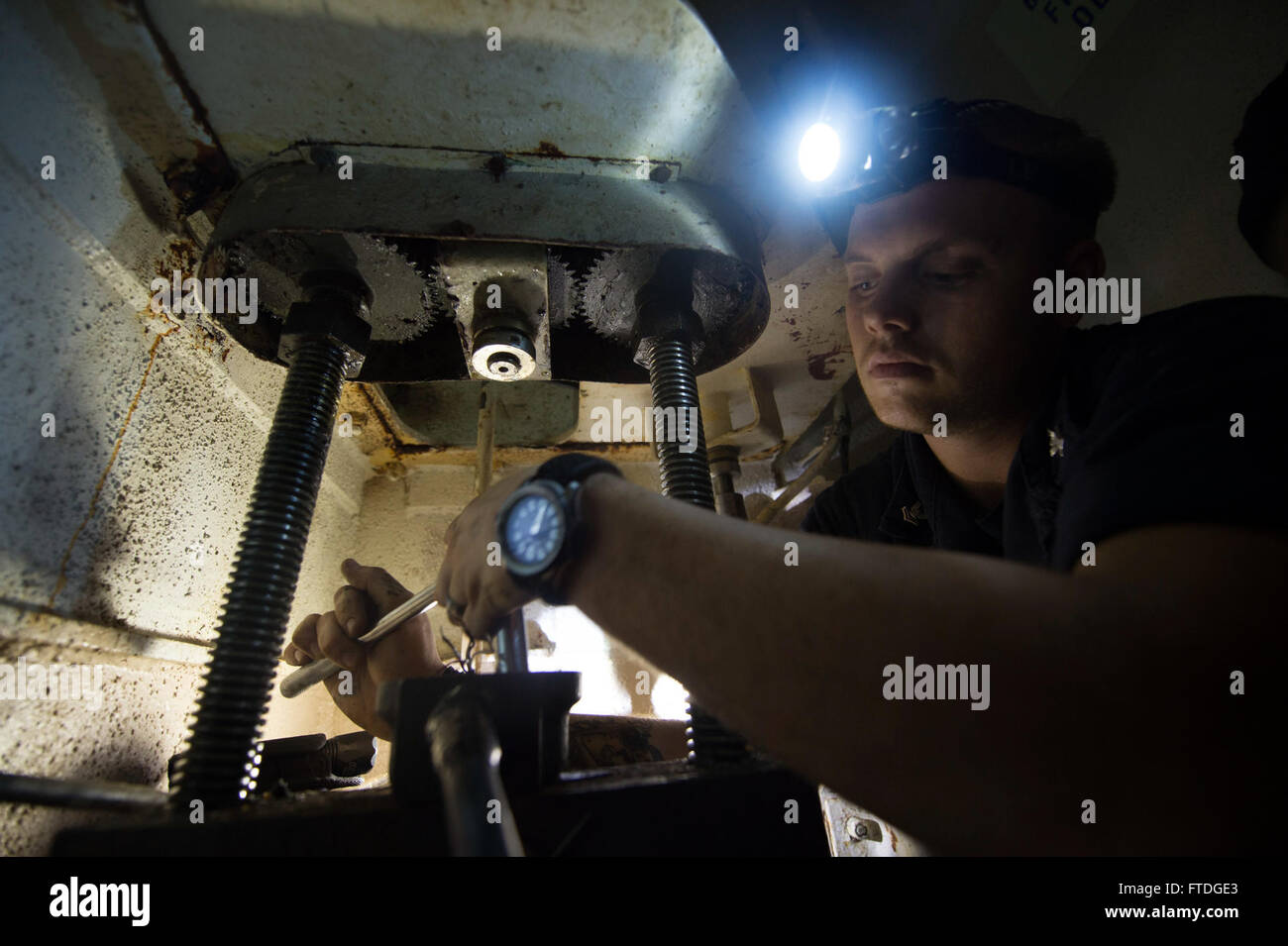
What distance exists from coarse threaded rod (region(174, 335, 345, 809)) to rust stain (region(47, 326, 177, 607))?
0.54 feet

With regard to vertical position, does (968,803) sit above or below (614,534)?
below

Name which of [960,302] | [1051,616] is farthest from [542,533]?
[960,302]

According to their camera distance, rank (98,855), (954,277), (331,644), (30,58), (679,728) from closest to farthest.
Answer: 1. (98,855)
2. (30,58)
3. (954,277)
4. (331,644)
5. (679,728)

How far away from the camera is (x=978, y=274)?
88 centimetres

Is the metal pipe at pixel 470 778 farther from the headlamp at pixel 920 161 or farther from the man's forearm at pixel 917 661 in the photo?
the headlamp at pixel 920 161

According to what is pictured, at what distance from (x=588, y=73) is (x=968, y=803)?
34.8 inches

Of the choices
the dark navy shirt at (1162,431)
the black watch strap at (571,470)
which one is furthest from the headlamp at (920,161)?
the black watch strap at (571,470)

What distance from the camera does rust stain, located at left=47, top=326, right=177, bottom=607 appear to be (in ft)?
2.23

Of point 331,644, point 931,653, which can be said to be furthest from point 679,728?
point 931,653

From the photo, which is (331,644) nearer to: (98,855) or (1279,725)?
(98,855)

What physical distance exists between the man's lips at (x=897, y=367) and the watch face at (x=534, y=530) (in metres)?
0.61

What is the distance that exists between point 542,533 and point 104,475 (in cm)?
59

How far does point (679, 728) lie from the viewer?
1.29 m

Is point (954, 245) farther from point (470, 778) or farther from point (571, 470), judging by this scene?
point (470, 778)
